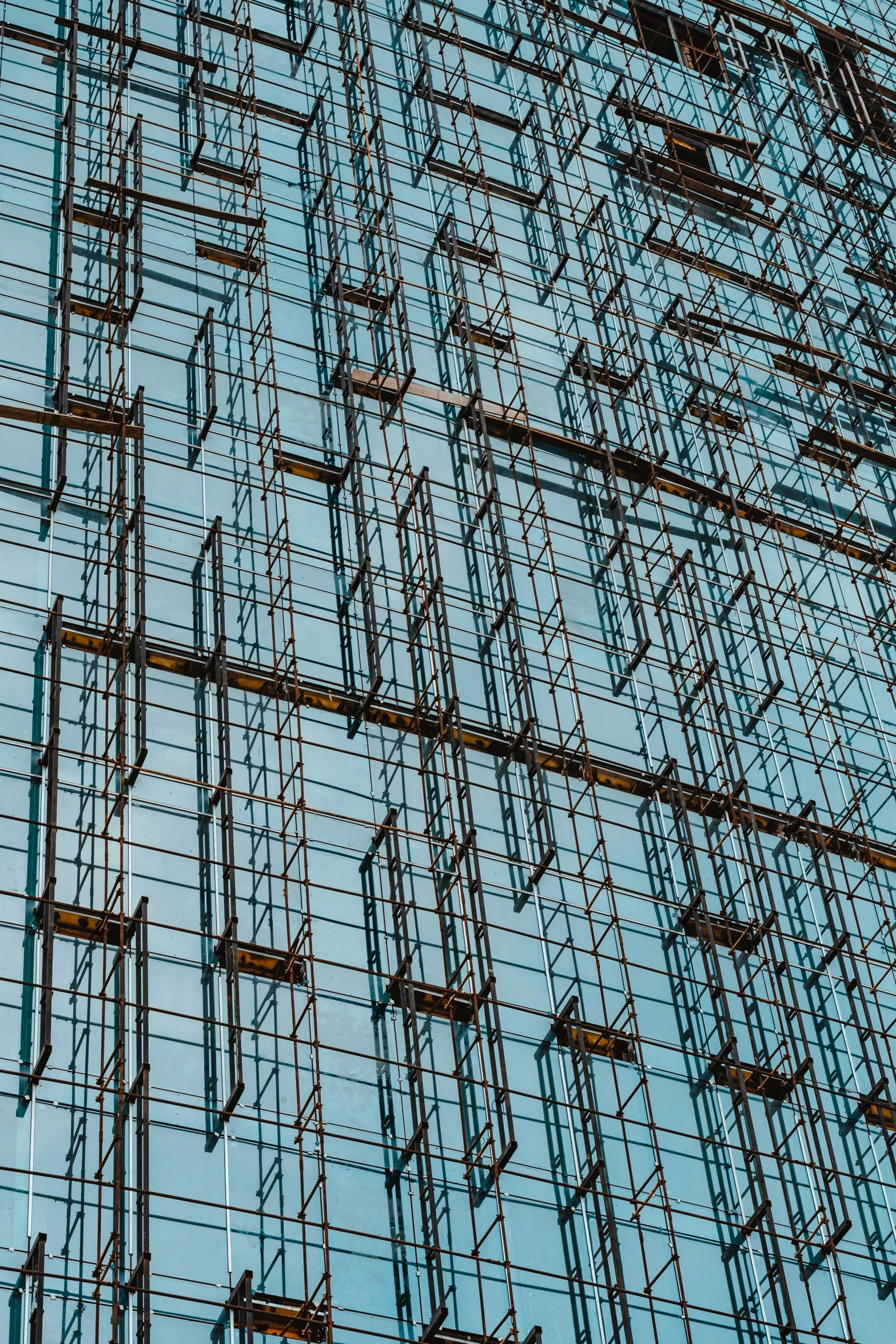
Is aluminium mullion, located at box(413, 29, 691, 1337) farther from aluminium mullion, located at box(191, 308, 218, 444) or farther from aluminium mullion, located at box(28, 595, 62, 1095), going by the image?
aluminium mullion, located at box(28, 595, 62, 1095)

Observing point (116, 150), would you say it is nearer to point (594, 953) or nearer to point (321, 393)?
point (321, 393)

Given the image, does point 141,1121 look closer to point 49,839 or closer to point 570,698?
point 49,839

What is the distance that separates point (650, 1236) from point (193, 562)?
6244 millimetres

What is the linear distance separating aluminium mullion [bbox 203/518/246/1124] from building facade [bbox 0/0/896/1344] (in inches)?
2.3

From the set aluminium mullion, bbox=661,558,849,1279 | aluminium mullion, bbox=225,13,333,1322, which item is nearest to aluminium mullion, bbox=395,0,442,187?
aluminium mullion, bbox=225,13,333,1322

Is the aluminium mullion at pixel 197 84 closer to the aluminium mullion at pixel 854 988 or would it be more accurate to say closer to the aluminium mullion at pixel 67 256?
the aluminium mullion at pixel 67 256

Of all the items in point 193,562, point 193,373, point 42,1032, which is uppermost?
point 193,373

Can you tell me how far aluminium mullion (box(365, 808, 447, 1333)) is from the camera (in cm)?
1345

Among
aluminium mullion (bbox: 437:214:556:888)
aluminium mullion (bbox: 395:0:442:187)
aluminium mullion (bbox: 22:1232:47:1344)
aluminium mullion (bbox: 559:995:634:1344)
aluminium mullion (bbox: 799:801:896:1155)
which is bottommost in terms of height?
aluminium mullion (bbox: 22:1232:47:1344)

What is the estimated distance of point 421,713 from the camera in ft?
53.7

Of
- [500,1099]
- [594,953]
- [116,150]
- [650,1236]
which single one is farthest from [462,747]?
[116,150]

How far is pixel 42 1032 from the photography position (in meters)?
12.8

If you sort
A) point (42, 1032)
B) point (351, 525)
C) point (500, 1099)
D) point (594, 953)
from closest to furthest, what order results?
point (42, 1032), point (500, 1099), point (594, 953), point (351, 525)

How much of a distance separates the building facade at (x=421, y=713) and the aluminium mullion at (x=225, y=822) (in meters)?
0.06
